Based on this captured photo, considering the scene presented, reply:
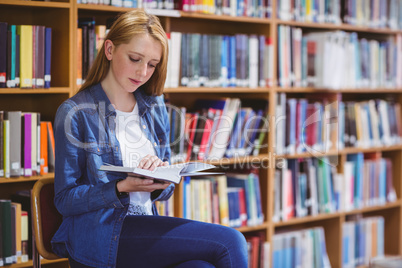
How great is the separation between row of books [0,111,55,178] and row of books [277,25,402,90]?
135 cm

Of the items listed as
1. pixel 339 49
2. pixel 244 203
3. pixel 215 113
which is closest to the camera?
pixel 215 113

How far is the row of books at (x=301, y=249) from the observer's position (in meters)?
3.06

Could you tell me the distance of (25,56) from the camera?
2.20 metres

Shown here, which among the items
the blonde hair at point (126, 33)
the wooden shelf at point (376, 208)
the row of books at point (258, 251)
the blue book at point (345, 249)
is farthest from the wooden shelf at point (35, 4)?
the blue book at point (345, 249)

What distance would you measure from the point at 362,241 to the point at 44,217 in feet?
7.63

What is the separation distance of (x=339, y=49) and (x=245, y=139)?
2.73 feet

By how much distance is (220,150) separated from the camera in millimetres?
2707

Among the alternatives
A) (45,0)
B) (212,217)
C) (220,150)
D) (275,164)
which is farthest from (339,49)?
(45,0)

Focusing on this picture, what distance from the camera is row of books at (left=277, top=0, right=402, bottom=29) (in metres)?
2.95

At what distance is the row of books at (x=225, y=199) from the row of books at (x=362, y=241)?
2.44 feet

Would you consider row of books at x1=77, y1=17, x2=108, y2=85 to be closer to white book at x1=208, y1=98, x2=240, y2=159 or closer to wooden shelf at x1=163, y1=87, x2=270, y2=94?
wooden shelf at x1=163, y1=87, x2=270, y2=94

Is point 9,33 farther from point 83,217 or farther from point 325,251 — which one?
point 325,251

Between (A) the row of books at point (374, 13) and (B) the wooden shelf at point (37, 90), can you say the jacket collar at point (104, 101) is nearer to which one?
(B) the wooden shelf at point (37, 90)

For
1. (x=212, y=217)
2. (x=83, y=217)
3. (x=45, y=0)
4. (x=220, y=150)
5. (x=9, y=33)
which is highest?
(x=45, y=0)
